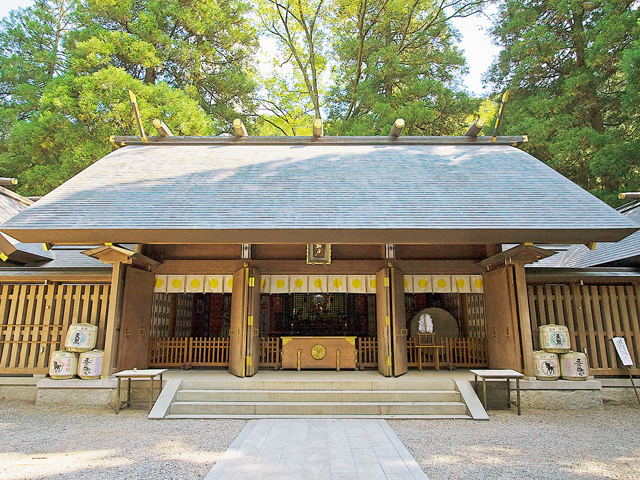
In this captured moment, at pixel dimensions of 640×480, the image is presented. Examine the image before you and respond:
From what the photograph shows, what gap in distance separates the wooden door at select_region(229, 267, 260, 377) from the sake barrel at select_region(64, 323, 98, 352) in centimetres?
238

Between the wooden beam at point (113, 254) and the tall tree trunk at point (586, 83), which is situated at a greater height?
the tall tree trunk at point (586, 83)

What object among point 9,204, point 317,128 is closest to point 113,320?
point 9,204

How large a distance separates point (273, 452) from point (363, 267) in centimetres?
426

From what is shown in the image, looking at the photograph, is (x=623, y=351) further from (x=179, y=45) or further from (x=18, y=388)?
(x=179, y=45)

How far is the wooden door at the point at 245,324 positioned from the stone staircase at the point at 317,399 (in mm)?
423

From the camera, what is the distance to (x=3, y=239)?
7.09 meters

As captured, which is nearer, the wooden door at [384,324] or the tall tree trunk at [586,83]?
the wooden door at [384,324]

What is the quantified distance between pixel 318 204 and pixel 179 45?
40.2 ft

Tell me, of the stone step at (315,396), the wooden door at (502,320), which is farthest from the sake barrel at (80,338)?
the wooden door at (502,320)

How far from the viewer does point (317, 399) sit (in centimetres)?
626

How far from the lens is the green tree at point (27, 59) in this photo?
48.4ft

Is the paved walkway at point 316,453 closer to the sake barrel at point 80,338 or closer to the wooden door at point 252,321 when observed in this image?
the wooden door at point 252,321

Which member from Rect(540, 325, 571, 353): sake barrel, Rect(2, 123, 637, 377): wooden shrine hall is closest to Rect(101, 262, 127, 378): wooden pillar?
Rect(2, 123, 637, 377): wooden shrine hall

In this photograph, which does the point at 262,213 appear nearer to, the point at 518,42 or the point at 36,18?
the point at 518,42
